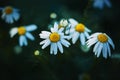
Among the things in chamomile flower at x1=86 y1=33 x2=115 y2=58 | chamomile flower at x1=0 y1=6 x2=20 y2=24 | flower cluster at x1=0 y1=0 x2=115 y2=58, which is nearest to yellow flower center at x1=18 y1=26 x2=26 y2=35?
flower cluster at x1=0 y1=0 x2=115 y2=58

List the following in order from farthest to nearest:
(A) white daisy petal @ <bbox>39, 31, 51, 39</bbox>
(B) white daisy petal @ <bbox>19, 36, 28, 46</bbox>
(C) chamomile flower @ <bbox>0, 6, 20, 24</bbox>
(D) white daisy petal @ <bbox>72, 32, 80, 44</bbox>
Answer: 1. (C) chamomile flower @ <bbox>0, 6, 20, 24</bbox>
2. (B) white daisy petal @ <bbox>19, 36, 28, 46</bbox>
3. (D) white daisy petal @ <bbox>72, 32, 80, 44</bbox>
4. (A) white daisy petal @ <bbox>39, 31, 51, 39</bbox>

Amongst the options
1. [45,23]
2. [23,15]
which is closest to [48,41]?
[45,23]

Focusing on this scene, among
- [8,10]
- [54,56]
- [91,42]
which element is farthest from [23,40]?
[91,42]

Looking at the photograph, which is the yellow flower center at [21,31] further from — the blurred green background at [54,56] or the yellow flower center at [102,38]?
the yellow flower center at [102,38]

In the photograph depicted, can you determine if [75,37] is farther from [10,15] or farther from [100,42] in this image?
[10,15]

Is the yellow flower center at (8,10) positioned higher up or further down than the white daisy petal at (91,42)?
higher up

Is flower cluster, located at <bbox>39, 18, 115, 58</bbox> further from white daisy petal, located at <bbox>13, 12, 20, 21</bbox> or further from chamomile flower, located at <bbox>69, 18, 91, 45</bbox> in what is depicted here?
white daisy petal, located at <bbox>13, 12, 20, 21</bbox>

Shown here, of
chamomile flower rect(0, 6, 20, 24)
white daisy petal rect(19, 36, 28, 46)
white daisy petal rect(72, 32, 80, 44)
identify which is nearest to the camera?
white daisy petal rect(72, 32, 80, 44)

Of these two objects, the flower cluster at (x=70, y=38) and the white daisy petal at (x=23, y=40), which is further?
the white daisy petal at (x=23, y=40)

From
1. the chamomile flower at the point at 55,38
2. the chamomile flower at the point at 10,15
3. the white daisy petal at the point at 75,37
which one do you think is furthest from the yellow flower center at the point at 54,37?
the chamomile flower at the point at 10,15

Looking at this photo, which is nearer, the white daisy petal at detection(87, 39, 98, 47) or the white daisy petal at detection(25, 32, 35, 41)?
the white daisy petal at detection(87, 39, 98, 47)
